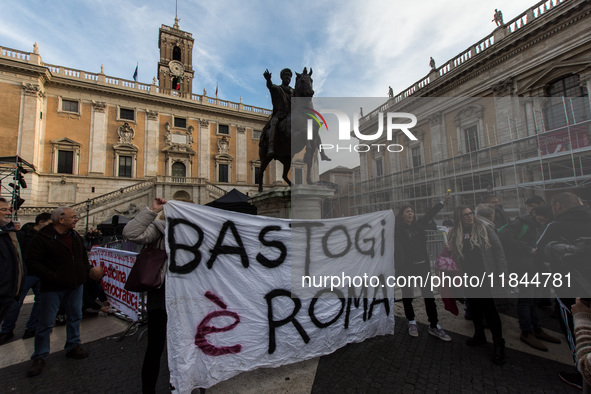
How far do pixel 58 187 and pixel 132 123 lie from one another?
8328 millimetres

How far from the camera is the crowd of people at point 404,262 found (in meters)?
2.35

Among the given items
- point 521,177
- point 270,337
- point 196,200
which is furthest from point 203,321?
point 196,200

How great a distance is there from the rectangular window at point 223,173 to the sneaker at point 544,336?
92.0ft

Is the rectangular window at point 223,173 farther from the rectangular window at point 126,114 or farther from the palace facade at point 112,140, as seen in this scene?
the rectangular window at point 126,114

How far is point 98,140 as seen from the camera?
23766 mm

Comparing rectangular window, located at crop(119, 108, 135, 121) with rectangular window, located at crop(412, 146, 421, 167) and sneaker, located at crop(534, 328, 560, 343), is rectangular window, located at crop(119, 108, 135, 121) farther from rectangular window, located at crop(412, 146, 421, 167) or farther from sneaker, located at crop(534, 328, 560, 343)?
sneaker, located at crop(534, 328, 560, 343)

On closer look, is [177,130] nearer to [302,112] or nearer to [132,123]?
[132,123]

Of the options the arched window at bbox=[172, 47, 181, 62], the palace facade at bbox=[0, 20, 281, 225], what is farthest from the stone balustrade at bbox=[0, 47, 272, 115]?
the arched window at bbox=[172, 47, 181, 62]

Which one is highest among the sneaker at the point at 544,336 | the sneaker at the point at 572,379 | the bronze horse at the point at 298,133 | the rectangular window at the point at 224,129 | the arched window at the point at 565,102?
the rectangular window at the point at 224,129

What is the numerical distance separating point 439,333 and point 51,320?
4.68m

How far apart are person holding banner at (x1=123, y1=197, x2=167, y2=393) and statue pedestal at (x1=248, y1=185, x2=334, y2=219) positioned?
2.43 m

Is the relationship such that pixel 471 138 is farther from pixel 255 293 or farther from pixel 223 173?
pixel 223 173

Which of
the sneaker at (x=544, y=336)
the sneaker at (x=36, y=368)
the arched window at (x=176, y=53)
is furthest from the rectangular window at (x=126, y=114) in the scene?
the sneaker at (x=544, y=336)

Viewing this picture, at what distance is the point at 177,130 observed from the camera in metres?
27.0
